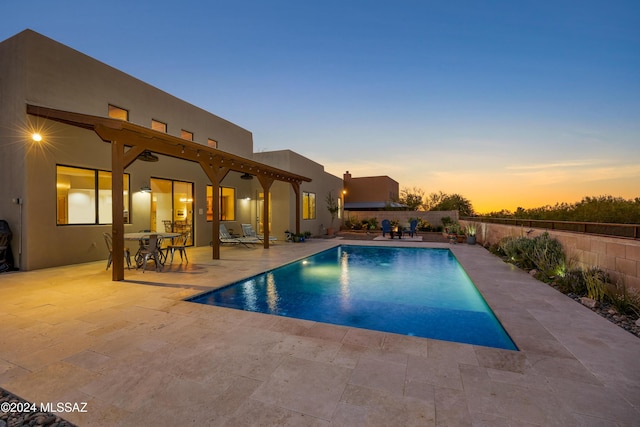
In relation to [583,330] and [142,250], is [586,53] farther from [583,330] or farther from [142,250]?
[142,250]

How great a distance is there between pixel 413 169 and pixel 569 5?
21085 mm

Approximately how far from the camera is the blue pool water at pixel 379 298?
3941mm

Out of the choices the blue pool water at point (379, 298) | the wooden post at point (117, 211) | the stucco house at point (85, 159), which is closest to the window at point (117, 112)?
Answer: the stucco house at point (85, 159)

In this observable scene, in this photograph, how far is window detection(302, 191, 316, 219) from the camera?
599 inches

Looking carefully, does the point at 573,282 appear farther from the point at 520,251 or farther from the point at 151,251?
the point at 151,251

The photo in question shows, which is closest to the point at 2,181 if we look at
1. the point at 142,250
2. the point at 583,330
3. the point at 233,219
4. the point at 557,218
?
the point at 142,250

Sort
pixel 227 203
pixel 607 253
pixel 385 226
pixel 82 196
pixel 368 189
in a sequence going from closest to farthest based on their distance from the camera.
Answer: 1. pixel 607 253
2. pixel 82 196
3. pixel 227 203
4. pixel 385 226
5. pixel 368 189

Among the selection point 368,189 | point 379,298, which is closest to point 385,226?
point 379,298

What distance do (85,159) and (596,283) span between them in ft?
38.0

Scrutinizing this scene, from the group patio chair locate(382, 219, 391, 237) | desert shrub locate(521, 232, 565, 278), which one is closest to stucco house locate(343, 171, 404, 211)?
patio chair locate(382, 219, 391, 237)

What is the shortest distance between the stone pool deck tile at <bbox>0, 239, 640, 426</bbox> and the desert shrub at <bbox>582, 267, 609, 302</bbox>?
59 cm

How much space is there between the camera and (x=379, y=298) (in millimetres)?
5301

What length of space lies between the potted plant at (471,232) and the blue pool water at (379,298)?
4.72m

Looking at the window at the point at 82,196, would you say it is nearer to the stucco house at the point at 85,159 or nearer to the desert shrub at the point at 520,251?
the stucco house at the point at 85,159
